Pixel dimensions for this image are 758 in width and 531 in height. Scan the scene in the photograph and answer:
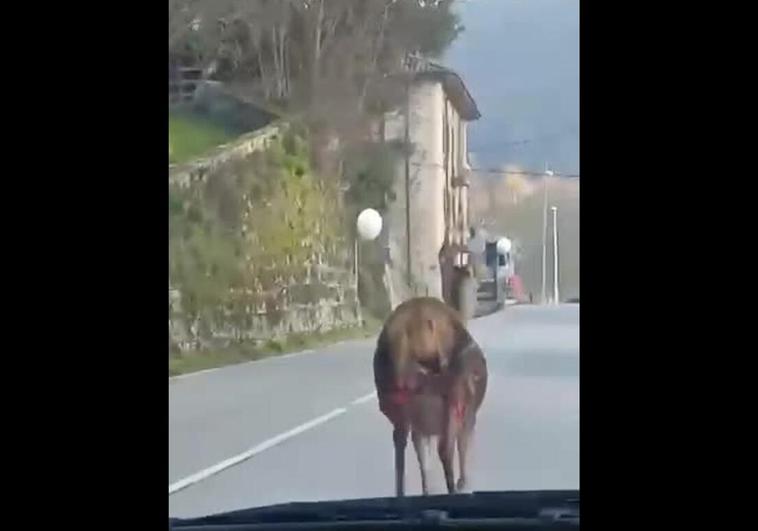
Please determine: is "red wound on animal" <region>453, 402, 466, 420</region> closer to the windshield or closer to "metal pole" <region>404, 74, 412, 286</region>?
the windshield

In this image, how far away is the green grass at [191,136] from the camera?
1.62 meters

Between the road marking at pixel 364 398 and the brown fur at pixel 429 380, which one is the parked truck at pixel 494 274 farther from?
the road marking at pixel 364 398

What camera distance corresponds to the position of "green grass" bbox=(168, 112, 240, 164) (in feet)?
5.30

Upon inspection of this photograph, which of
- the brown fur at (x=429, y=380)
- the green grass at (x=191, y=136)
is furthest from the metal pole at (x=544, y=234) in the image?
the green grass at (x=191, y=136)

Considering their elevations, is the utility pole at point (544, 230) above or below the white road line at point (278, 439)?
above

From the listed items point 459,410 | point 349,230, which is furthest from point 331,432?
point 349,230

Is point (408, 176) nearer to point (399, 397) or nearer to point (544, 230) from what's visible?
point (544, 230)

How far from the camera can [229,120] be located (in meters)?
1.74

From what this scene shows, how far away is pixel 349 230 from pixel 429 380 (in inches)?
10.1
